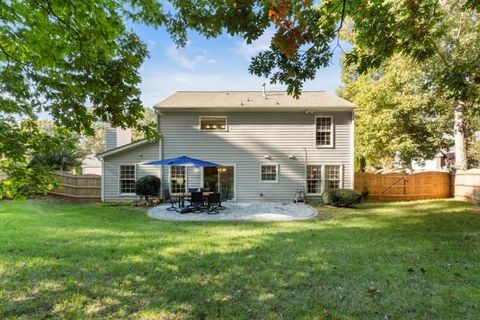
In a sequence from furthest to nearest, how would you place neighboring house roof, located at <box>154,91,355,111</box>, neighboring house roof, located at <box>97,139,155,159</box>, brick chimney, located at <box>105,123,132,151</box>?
brick chimney, located at <box>105,123,132,151</box> < neighboring house roof, located at <box>154,91,355,111</box> < neighboring house roof, located at <box>97,139,155,159</box>

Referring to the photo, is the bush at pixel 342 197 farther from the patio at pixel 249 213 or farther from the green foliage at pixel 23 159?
the green foliage at pixel 23 159

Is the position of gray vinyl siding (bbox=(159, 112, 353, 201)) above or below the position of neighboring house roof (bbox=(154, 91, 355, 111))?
below

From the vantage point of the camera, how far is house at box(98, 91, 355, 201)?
590 inches

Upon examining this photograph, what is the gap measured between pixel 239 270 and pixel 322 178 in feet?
35.7

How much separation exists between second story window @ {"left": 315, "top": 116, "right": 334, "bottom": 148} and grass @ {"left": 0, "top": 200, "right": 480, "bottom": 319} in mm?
6349

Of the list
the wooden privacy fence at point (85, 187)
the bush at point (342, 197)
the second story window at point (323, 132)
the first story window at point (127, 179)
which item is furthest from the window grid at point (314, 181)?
the wooden privacy fence at point (85, 187)

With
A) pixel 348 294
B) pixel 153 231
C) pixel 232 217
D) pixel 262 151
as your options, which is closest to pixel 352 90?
pixel 262 151

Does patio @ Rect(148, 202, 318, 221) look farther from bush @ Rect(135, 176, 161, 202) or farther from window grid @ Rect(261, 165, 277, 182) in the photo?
window grid @ Rect(261, 165, 277, 182)

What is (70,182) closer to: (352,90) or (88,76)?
(88,76)

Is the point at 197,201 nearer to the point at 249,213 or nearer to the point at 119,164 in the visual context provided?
the point at 249,213

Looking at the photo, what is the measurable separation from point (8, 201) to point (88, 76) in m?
15.0

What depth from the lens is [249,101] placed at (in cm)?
1574

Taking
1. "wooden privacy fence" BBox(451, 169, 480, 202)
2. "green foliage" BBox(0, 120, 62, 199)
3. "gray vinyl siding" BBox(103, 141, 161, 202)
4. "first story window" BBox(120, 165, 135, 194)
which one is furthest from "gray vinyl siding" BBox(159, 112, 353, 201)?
"green foliage" BBox(0, 120, 62, 199)

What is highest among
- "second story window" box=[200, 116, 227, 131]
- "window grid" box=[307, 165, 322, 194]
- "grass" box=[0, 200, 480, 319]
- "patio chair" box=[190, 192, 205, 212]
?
"second story window" box=[200, 116, 227, 131]
